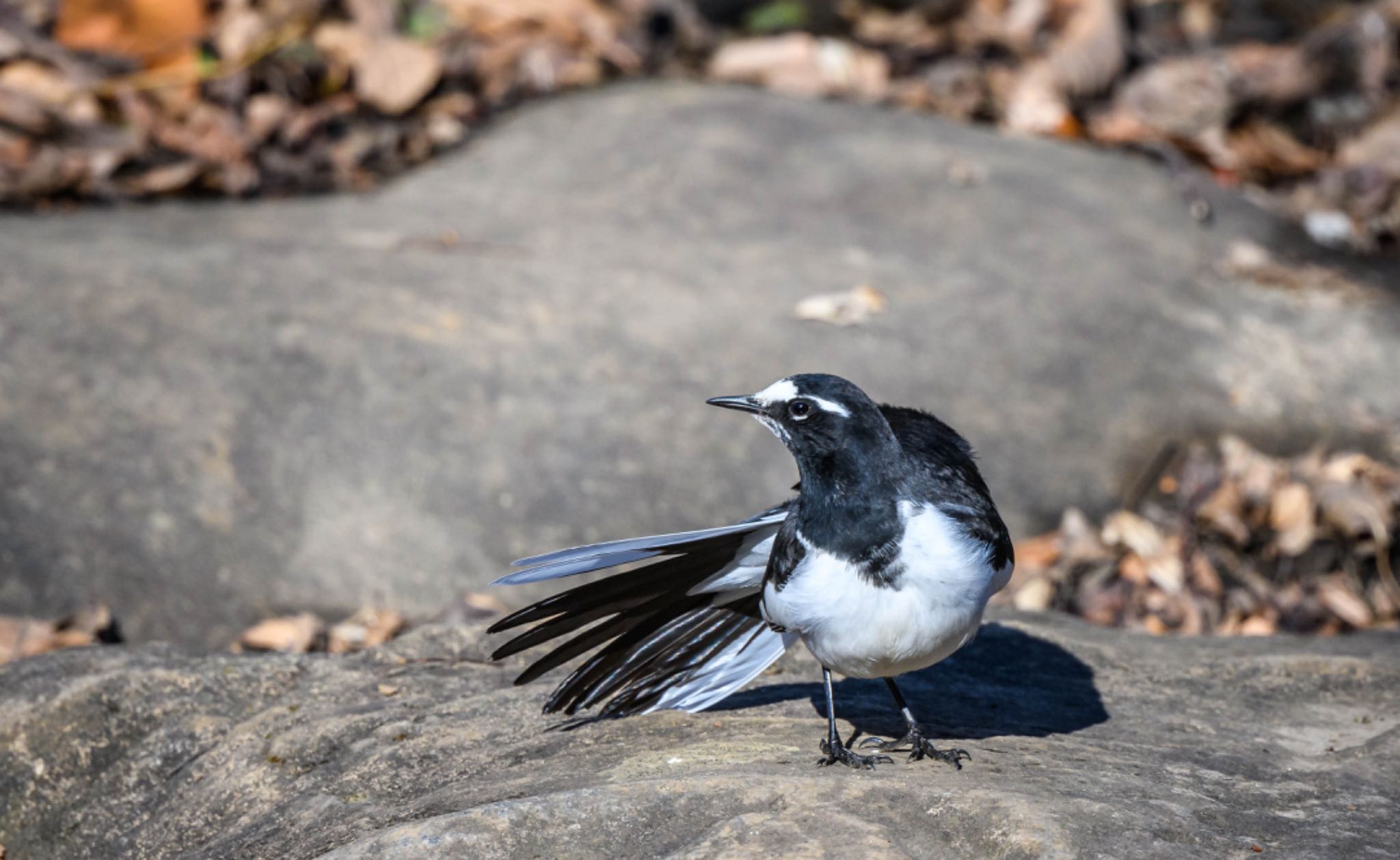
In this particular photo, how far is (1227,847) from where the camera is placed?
238 cm

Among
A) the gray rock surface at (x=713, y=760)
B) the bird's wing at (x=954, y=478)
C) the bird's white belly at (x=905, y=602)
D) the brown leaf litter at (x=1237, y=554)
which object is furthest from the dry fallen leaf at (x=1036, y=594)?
the bird's white belly at (x=905, y=602)

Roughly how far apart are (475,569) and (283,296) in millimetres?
1420

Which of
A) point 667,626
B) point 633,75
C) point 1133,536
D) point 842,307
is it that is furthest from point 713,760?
point 633,75

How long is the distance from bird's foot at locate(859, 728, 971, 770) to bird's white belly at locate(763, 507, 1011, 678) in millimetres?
154

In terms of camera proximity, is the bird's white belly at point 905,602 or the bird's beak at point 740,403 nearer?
the bird's white belly at point 905,602

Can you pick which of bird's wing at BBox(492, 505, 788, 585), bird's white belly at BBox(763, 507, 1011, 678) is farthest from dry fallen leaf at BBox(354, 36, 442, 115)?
bird's white belly at BBox(763, 507, 1011, 678)

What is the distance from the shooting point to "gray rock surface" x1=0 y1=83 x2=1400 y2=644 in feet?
14.5

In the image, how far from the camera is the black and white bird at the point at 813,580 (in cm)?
272

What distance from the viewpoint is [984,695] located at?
11.0ft

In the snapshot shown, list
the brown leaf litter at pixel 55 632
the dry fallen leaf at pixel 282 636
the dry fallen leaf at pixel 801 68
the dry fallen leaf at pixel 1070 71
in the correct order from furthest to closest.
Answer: the dry fallen leaf at pixel 801 68 < the dry fallen leaf at pixel 1070 71 < the dry fallen leaf at pixel 282 636 < the brown leaf litter at pixel 55 632

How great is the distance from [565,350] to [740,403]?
7.35 ft

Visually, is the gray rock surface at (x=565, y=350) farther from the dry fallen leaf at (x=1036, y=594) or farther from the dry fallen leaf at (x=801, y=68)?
the dry fallen leaf at (x=801, y=68)

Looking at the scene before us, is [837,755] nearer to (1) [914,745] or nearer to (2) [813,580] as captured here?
(1) [914,745]

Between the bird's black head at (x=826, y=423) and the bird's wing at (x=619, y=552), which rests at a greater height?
the bird's black head at (x=826, y=423)
